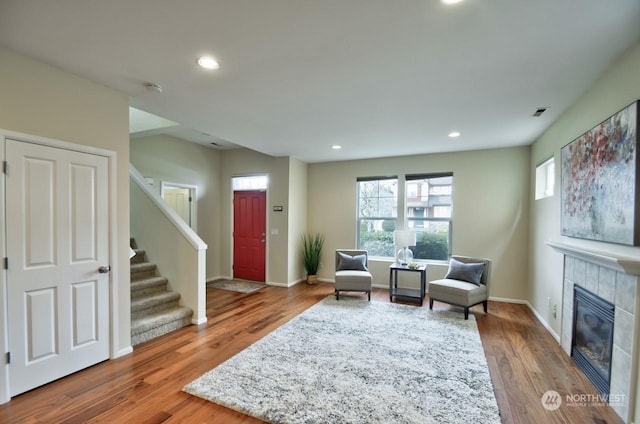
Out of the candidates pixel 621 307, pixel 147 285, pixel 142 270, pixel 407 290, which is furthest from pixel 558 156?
pixel 142 270

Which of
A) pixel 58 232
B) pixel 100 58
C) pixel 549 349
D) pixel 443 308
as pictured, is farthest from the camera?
pixel 443 308

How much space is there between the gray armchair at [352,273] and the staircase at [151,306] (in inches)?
93.2

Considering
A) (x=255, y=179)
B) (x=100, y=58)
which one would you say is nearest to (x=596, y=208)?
(x=100, y=58)

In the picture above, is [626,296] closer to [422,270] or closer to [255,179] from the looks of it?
Answer: [422,270]

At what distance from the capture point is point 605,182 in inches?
90.1

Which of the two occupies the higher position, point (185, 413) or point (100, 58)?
point (100, 58)

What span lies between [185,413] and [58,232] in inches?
72.7

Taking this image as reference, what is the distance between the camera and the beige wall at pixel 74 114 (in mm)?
2127

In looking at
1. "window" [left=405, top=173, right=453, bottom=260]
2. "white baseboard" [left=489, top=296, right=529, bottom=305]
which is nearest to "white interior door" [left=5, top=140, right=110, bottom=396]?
"window" [left=405, top=173, right=453, bottom=260]

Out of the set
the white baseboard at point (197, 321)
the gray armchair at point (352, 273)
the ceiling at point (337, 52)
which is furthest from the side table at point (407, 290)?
the white baseboard at point (197, 321)

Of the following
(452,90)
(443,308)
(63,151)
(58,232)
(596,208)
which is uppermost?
(452,90)

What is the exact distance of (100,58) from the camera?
2.16 metres

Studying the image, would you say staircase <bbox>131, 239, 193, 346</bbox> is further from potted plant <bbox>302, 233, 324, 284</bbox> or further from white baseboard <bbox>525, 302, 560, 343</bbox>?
white baseboard <bbox>525, 302, 560, 343</bbox>

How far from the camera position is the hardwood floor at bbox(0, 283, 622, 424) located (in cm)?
200
